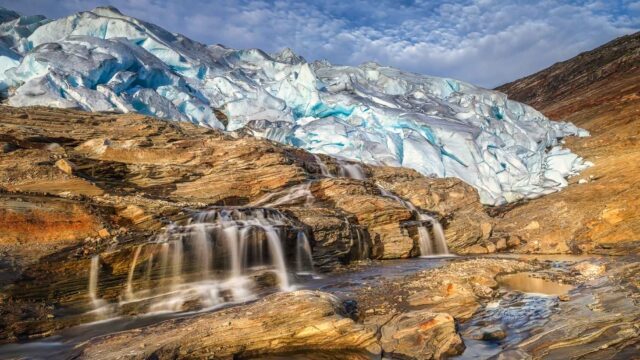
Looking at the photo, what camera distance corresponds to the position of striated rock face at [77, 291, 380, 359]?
20.8ft

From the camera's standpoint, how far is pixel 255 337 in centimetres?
659

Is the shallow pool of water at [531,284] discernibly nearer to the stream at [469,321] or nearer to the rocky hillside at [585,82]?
the stream at [469,321]

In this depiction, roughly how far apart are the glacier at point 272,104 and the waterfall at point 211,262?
9993mm

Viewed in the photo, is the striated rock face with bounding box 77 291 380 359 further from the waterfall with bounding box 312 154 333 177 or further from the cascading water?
the waterfall with bounding box 312 154 333 177

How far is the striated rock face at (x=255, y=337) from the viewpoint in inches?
250

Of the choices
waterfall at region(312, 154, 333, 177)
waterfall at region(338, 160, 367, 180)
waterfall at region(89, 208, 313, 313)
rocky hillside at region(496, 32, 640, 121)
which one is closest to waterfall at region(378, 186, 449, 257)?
waterfall at region(338, 160, 367, 180)

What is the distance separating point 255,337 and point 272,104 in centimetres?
1999

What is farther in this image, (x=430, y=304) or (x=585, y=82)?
(x=585, y=82)

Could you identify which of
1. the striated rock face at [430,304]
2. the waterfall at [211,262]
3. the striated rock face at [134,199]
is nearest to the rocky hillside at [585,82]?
the striated rock face at [134,199]

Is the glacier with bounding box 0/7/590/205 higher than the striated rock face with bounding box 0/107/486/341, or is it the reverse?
the glacier with bounding box 0/7/590/205

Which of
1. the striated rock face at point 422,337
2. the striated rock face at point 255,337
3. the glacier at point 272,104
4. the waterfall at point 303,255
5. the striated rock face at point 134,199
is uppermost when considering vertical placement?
the glacier at point 272,104

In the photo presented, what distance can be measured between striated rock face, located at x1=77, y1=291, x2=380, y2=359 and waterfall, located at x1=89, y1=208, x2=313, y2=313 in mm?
2211

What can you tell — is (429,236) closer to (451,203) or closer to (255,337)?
(451,203)

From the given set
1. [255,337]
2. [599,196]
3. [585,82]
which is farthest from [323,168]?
[585,82]
